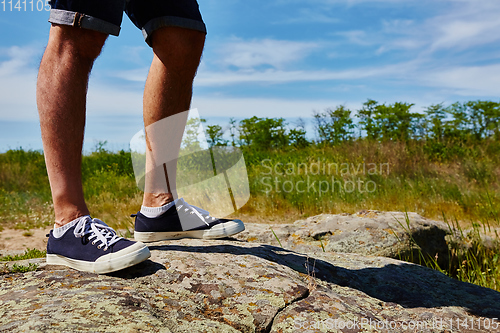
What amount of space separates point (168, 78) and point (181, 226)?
83 centimetres

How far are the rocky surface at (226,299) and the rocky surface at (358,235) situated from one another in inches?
40.3

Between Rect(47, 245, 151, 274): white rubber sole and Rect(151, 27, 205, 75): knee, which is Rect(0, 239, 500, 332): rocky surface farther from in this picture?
Rect(151, 27, 205, 75): knee

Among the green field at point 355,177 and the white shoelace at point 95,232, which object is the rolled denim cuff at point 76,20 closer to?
the white shoelace at point 95,232

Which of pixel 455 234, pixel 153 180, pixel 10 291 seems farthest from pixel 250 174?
pixel 10 291

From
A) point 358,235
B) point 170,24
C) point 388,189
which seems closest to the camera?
point 170,24

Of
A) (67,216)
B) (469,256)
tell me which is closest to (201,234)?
(67,216)

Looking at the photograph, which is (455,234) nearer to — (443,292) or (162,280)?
(443,292)

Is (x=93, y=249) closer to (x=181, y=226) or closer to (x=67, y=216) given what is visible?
(x=67, y=216)

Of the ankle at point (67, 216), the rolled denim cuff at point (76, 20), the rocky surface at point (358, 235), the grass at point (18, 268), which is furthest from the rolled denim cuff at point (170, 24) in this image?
the rocky surface at point (358, 235)

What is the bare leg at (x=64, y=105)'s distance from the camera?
163 centimetres

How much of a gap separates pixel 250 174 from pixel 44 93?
839 centimetres

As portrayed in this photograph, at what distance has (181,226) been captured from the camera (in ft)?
7.06

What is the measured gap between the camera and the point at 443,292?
2080mm

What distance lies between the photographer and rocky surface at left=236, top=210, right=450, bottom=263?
10.2 ft
